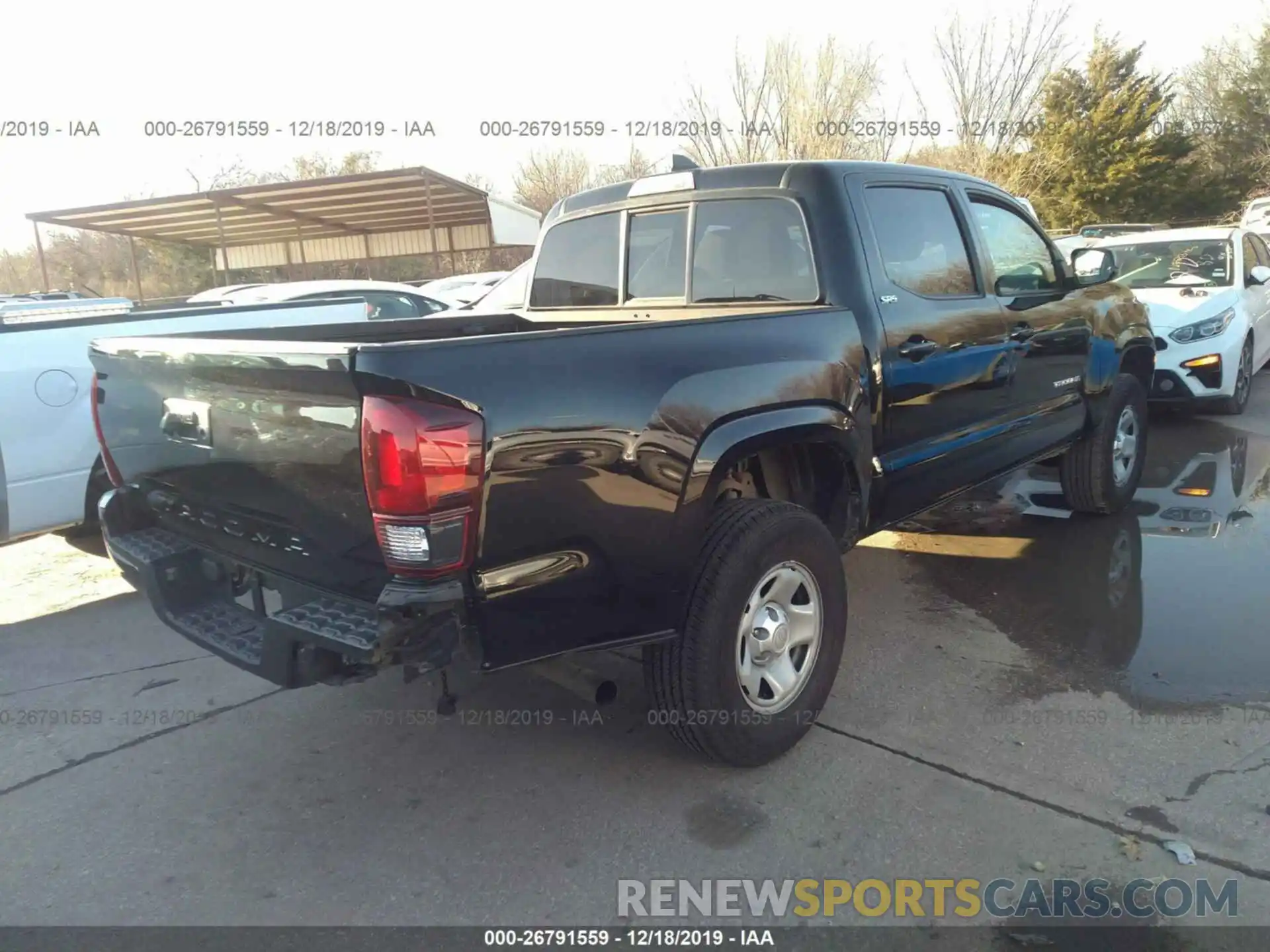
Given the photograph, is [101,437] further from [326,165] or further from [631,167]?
[326,165]

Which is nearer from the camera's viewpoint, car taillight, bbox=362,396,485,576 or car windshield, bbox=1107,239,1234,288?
car taillight, bbox=362,396,485,576

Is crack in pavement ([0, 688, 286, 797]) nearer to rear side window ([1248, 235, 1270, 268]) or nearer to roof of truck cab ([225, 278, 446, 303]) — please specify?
roof of truck cab ([225, 278, 446, 303])

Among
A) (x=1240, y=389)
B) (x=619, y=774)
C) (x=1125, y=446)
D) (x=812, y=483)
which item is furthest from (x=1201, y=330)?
(x=619, y=774)

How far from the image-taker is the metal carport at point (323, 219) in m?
22.0

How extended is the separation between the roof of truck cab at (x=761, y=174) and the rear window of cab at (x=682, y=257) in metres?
0.07

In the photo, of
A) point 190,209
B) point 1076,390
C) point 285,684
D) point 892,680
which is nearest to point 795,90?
point 190,209

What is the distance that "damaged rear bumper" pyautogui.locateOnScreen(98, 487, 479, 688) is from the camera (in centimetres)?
235

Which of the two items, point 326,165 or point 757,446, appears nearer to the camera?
point 757,446

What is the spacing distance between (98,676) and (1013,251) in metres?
4.87

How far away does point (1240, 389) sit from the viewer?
327 inches

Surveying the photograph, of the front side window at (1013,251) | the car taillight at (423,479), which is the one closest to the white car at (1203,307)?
the front side window at (1013,251)

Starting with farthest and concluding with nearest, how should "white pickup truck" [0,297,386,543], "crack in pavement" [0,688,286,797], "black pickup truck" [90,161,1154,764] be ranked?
"white pickup truck" [0,297,386,543] → "crack in pavement" [0,688,286,797] → "black pickup truck" [90,161,1154,764]

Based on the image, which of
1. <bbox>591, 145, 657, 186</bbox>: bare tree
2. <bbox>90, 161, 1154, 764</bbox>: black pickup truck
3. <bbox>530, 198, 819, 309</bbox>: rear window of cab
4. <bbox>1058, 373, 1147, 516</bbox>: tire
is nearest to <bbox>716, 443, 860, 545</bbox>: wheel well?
<bbox>90, 161, 1154, 764</bbox>: black pickup truck

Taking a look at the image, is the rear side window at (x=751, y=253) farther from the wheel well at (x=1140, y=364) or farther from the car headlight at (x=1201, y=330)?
the car headlight at (x=1201, y=330)
